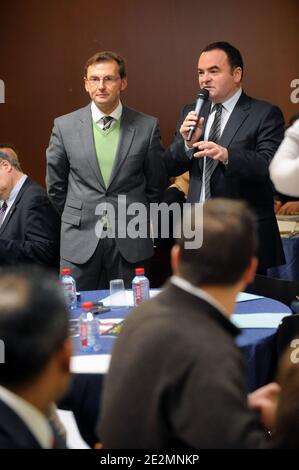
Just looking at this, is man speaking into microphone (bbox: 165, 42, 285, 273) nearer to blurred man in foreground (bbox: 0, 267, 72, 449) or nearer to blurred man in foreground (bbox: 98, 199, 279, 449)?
blurred man in foreground (bbox: 98, 199, 279, 449)

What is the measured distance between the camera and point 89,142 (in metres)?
4.13

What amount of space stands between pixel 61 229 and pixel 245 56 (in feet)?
9.67

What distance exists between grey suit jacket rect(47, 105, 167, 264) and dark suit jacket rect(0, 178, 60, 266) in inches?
5.5

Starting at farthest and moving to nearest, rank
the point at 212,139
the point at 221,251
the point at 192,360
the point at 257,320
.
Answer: the point at 212,139 < the point at 257,320 < the point at 221,251 < the point at 192,360

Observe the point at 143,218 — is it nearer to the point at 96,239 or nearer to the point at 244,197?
the point at 96,239

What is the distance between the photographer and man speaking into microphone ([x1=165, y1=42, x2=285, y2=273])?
12.7 feet

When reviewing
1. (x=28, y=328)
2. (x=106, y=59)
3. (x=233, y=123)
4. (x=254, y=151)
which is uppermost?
(x=106, y=59)

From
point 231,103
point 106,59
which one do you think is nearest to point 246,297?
point 231,103

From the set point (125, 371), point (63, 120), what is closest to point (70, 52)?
point (63, 120)

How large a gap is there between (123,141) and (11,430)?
2.91 meters

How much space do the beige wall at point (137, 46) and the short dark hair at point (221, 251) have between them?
487 cm

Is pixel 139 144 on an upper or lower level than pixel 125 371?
upper

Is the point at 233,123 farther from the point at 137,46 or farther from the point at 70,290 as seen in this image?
the point at 137,46
